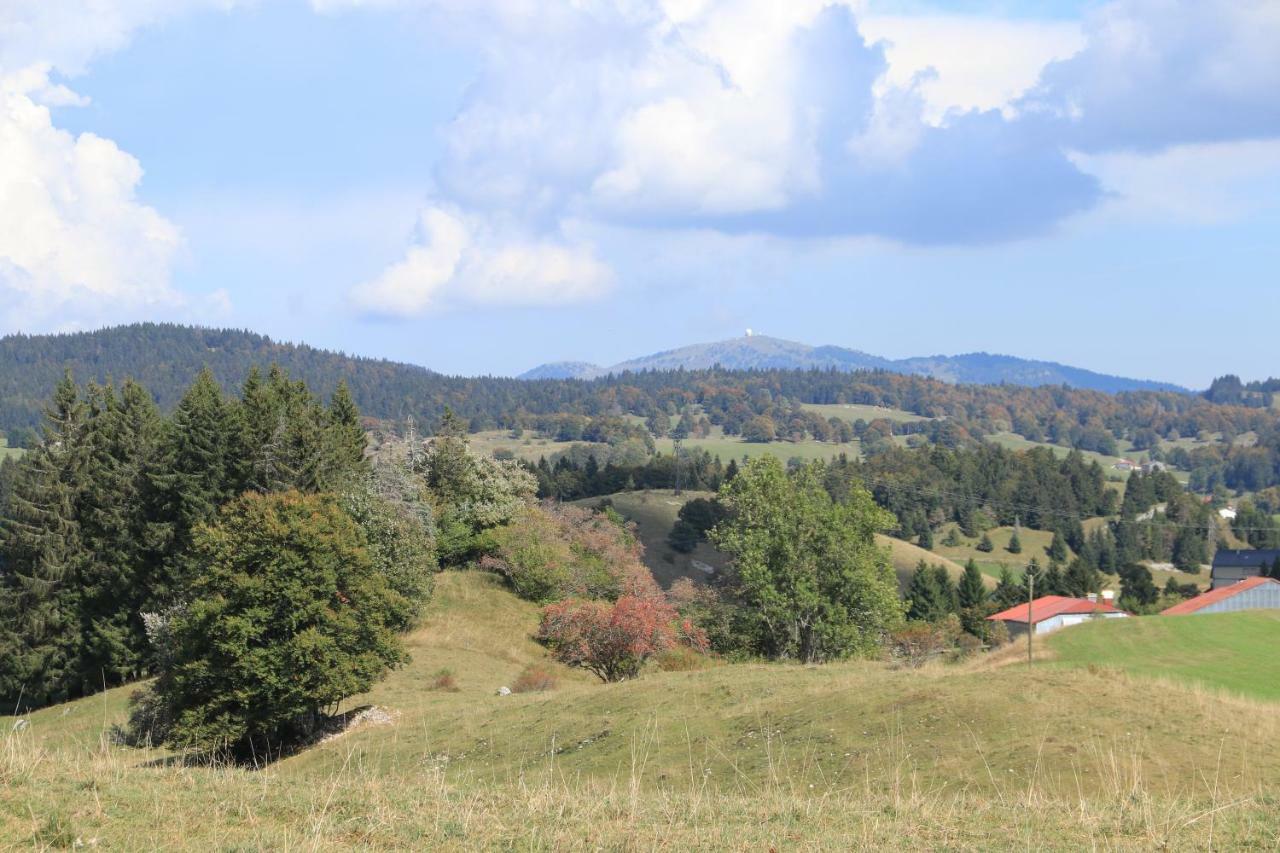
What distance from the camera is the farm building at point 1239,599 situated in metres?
96.5

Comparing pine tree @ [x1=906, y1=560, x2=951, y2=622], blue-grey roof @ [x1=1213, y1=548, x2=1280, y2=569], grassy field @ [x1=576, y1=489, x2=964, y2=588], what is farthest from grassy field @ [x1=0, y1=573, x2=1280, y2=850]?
blue-grey roof @ [x1=1213, y1=548, x2=1280, y2=569]

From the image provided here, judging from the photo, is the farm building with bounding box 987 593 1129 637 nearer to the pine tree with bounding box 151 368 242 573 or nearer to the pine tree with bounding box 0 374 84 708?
the pine tree with bounding box 151 368 242 573

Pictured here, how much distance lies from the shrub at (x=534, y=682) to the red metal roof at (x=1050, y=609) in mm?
56025

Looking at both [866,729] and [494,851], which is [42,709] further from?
[494,851]

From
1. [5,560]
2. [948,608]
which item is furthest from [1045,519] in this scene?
[5,560]

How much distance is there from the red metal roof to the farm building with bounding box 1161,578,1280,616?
21.0 feet

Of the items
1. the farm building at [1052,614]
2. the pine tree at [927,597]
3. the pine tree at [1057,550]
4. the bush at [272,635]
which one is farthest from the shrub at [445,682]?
the pine tree at [1057,550]

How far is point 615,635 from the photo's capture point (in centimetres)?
4553

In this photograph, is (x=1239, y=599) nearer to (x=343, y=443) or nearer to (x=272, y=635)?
Answer: (x=343, y=443)

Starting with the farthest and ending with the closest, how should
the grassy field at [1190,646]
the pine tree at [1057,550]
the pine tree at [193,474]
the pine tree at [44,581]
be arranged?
the pine tree at [1057,550]
the pine tree at [44,581]
the pine tree at [193,474]
the grassy field at [1190,646]

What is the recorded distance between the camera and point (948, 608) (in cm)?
10444

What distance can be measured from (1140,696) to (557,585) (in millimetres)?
48081

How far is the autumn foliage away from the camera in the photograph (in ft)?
148

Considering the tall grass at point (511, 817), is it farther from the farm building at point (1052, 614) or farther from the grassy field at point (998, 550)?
the grassy field at point (998, 550)
